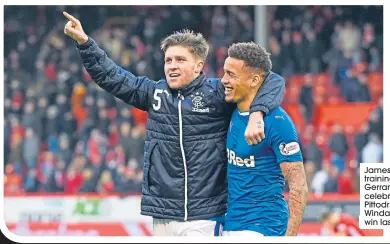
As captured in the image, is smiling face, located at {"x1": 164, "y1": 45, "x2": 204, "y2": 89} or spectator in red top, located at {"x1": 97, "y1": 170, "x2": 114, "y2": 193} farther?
spectator in red top, located at {"x1": 97, "y1": 170, "x2": 114, "y2": 193}

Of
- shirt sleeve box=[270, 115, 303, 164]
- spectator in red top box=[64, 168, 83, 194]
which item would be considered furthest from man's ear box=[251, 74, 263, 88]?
spectator in red top box=[64, 168, 83, 194]

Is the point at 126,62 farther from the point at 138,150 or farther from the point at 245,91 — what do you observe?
the point at 245,91

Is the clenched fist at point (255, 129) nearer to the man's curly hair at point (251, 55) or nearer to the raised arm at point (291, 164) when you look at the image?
the raised arm at point (291, 164)

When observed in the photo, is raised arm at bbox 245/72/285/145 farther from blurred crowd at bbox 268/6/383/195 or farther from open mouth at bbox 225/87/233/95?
blurred crowd at bbox 268/6/383/195

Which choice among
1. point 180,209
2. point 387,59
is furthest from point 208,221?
point 387,59

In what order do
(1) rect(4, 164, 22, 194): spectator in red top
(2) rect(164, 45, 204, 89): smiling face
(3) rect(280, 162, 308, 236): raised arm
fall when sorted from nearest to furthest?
(3) rect(280, 162, 308, 236): raised arm, (2) rect(164, 45, 204, 89): smiling face, (1) rect(4, 164, 22, 194): spectator in red top

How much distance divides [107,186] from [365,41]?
7318 millimetres

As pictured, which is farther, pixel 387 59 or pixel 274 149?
pixel 387 59

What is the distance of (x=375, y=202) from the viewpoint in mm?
7059

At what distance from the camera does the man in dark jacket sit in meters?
7.04

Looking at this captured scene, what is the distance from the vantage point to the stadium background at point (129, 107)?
1559 cm

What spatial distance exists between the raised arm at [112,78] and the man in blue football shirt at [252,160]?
25.4 inches

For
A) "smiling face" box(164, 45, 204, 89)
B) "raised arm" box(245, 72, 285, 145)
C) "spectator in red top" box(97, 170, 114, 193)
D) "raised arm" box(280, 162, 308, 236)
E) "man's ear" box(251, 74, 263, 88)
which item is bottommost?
"spectator in red top" box(97, 170, 114, 193)

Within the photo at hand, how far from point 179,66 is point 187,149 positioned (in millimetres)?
573
